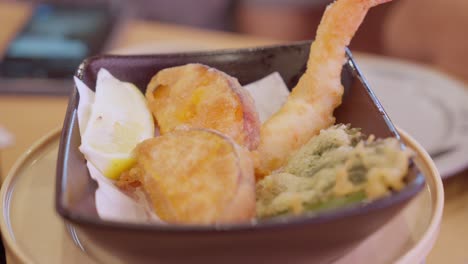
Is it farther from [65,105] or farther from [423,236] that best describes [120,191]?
[65,105]

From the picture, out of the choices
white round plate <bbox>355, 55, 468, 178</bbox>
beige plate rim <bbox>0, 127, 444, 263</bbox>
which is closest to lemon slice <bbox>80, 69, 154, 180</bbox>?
beige plate rim <bbox>0, 127, 444, 263</bbox>

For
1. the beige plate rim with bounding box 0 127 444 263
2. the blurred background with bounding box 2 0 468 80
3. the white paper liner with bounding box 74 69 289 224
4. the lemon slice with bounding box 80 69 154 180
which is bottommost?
the blurred background with bounding box 2 0 468 80

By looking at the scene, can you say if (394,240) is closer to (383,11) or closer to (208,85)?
(208,85)

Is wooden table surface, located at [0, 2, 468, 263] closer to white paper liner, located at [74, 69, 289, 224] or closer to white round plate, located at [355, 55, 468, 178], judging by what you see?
white round plate, located at [355, 55, 468, 178]

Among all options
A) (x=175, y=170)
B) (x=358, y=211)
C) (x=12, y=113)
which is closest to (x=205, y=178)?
(x=175, y=170)

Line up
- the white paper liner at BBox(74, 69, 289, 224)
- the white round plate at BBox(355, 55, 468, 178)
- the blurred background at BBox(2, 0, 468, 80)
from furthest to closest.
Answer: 1. the blurred background at BBox(2, 0, 468, 80)
2. the white round plate at BBox(355, 55, 468, 178)
3. the white paper liner at BBox(74, 69, 289, 224)

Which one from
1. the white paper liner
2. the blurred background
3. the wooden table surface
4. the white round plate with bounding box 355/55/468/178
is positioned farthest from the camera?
the blurred background

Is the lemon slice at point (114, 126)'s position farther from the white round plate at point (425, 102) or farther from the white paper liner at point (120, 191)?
the white round plate at point (425, 102)

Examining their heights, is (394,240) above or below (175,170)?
below
